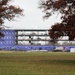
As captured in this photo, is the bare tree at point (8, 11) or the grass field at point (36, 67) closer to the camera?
the grass field at point (36, 67)

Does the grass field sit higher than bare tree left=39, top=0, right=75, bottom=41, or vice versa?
bare tree left=39, top=0, right=75, bottom=41

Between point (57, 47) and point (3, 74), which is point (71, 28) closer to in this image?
point (3, 74)

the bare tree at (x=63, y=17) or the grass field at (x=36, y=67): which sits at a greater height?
the bare tree at (x=63, y=17)

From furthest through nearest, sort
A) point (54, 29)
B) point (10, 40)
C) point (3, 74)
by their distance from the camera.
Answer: point (10, 40) → point (54, 29) → point (3, 74)

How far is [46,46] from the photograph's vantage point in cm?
19388

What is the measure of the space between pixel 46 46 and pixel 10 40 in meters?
20.4

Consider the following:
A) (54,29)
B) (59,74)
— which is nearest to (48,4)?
(54,29)

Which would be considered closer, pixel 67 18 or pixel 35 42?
pixel 67 18

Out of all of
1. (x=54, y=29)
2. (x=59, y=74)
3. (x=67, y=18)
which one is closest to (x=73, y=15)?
(x=67, y=18)

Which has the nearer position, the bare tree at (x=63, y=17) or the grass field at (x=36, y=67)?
the grass field at (x=36, y=67)

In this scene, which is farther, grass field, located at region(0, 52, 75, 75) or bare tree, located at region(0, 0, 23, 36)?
bare tree, located at region(0, 0, 23, 36)

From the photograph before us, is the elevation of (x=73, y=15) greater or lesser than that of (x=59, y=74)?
greater

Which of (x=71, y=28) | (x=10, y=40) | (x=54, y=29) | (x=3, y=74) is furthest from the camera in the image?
(x=10, y=40)

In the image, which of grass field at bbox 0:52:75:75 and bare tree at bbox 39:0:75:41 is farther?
bare tree at bbox 39:0:75:41
